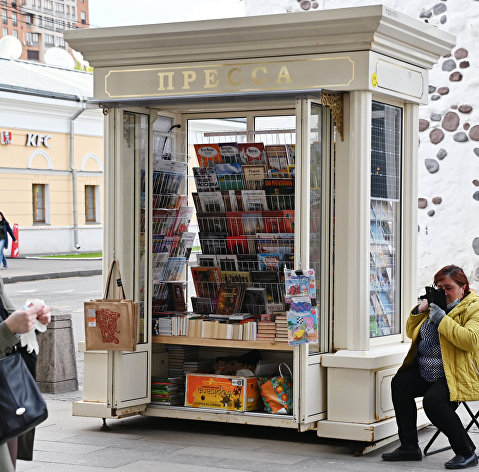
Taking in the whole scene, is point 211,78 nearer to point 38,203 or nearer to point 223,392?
point 223,392

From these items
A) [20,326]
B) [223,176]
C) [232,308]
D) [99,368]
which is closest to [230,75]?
[223,176]

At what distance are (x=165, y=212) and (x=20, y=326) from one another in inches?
144

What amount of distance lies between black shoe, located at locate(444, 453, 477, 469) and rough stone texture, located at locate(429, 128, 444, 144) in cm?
479

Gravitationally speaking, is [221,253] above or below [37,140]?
below

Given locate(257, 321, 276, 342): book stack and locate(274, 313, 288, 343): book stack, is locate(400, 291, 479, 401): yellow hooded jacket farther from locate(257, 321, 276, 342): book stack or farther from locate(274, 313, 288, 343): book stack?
locate(257, 321, 276, 342): book stack

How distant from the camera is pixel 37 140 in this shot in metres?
28.6

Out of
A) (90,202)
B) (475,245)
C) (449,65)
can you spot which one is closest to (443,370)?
(475,245)

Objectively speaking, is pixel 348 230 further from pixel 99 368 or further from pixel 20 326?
pixel 20 326

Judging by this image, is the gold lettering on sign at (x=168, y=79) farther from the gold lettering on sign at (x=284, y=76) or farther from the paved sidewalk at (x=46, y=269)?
the paved sidewalk at (x=46, y=269)

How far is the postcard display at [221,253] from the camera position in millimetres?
7312


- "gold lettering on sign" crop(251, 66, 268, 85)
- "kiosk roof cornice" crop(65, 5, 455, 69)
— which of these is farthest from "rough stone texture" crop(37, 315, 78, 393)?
"gold lettering on sign" crop(251, 66, 268, 85)

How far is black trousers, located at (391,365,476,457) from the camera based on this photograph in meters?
6.09

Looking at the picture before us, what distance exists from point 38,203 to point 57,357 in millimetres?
21394

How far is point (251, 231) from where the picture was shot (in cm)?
754
